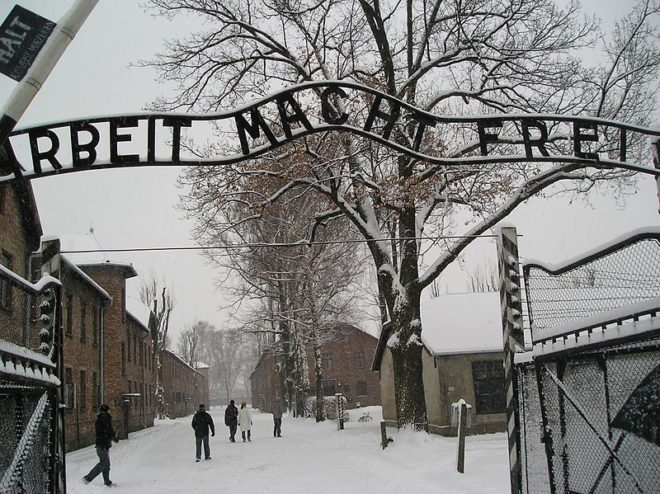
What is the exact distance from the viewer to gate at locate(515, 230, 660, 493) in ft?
16.1

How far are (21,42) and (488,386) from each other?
2294 centimetres

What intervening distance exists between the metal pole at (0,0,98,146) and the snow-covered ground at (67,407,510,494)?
30.2 feet

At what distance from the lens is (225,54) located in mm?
18812

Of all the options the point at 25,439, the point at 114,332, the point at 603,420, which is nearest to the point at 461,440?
the point at 603,420

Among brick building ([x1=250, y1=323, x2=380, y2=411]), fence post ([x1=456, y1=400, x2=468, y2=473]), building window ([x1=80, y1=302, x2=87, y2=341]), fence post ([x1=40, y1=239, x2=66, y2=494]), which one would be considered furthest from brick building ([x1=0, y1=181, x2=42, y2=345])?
brick building ([x1=250, y1=323, x2=380, y2=411])

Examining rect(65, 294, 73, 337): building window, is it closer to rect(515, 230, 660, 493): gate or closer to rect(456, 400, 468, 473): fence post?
rect(456, 400, 468, 473): fence post

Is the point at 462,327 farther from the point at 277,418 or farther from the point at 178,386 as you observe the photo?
the point at 178,386

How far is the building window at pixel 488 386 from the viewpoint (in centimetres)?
2477

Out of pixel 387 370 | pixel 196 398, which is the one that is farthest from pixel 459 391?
pixel 196 398

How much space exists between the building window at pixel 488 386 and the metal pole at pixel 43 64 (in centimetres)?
2257

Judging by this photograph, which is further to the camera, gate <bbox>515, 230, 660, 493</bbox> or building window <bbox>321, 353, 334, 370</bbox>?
building window <bbox>321, 353, 334, 370</bbox>

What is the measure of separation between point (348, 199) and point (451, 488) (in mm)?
8955

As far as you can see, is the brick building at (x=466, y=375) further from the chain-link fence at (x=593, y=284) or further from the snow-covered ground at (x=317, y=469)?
the chain-link fence at (x=593, y=284)

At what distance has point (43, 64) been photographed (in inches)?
164
